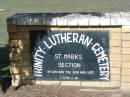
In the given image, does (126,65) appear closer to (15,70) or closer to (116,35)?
(116,35)

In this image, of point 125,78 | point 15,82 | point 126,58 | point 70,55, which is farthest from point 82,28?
point 15,82

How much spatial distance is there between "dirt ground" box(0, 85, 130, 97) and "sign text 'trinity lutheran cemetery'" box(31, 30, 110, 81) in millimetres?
219

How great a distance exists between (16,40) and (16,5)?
15.4 m

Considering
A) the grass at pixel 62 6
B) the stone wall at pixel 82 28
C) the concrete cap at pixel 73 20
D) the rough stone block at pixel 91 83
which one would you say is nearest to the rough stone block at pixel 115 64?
the stone wall at pixel 82 28

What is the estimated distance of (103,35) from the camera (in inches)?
321

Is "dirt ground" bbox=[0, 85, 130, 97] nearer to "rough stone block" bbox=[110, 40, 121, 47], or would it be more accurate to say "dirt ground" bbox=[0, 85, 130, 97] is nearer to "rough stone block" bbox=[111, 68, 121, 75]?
"rough stone block" bbox=[111, 68, 121, 75]

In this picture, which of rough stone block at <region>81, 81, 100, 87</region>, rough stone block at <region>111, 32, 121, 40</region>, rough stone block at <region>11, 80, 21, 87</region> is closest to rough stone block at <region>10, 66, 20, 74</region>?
rough stone block at <region>11, 80, 21, 87</region>

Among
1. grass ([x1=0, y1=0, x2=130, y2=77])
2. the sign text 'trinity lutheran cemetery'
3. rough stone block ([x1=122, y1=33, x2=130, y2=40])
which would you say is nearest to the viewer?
rough stone block ([x1=122, y1=33, x2=130, y2=40])

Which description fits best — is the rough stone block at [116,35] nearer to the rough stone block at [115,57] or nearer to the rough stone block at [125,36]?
the rough stone block at [125,36]

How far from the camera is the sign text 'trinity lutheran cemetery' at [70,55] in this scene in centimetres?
822

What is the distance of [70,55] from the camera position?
8367 millimetres

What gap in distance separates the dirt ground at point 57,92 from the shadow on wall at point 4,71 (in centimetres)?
22

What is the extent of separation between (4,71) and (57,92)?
1902mm

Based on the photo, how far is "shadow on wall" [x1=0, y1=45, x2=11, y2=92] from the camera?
8.63m
